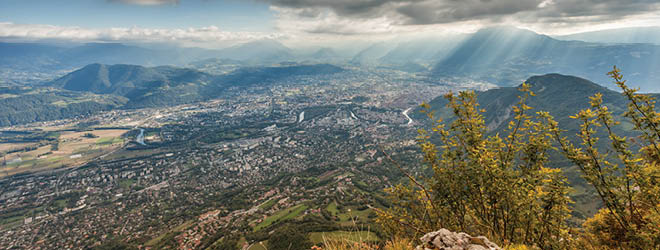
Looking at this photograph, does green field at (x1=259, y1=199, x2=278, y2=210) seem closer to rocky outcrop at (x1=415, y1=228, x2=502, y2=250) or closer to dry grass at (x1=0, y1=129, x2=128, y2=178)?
rocky outcrop at (x1=415, y1=228, x2=502, y2=250)

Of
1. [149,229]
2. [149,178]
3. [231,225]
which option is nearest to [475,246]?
[231,225]

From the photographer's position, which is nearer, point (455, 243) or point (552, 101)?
point (455, 243)

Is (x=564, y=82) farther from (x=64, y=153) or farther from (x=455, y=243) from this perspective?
(x=64, y=153)

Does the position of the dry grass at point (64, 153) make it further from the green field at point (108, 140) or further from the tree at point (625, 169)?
the tree at point (625, 169)

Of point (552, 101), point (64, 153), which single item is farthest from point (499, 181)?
point (552, 101)

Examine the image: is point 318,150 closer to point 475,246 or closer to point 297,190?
point 297,190
